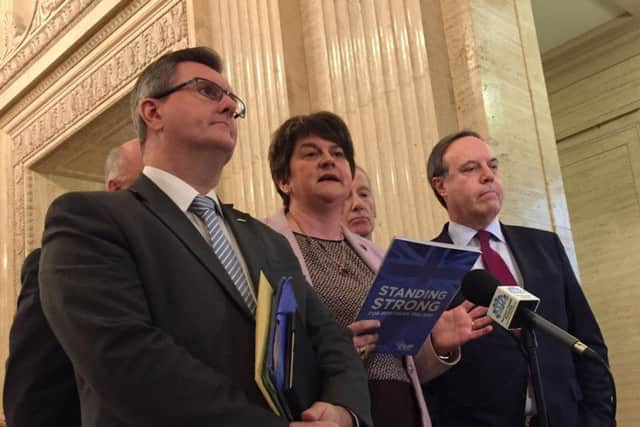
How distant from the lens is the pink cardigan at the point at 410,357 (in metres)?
2.23

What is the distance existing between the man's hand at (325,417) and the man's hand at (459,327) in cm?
74

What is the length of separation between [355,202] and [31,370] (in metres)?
1.82

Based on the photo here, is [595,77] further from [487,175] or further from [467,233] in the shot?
[467,233]

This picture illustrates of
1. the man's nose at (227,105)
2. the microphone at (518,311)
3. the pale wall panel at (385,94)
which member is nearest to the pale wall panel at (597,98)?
the pale wall panel at (385,94)

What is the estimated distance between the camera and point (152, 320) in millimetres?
1513

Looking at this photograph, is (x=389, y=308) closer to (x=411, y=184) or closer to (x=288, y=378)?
(x=288, y=378)

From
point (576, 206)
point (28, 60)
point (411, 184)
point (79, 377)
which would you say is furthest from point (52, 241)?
point (576, 206)

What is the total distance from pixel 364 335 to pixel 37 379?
2.73 feet

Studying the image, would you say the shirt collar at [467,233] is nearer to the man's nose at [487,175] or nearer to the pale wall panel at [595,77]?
the man's nose at [487,175]

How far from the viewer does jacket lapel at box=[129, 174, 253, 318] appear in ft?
5.23

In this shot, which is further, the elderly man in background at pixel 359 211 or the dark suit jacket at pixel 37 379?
the elderly man in background at pixel 359 211

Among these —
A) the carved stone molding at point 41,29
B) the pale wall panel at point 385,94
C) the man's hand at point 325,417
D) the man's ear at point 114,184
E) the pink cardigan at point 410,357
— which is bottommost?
the man's hand at point 325,417

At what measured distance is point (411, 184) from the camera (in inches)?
160

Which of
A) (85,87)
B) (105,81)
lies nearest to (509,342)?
(105,81)
